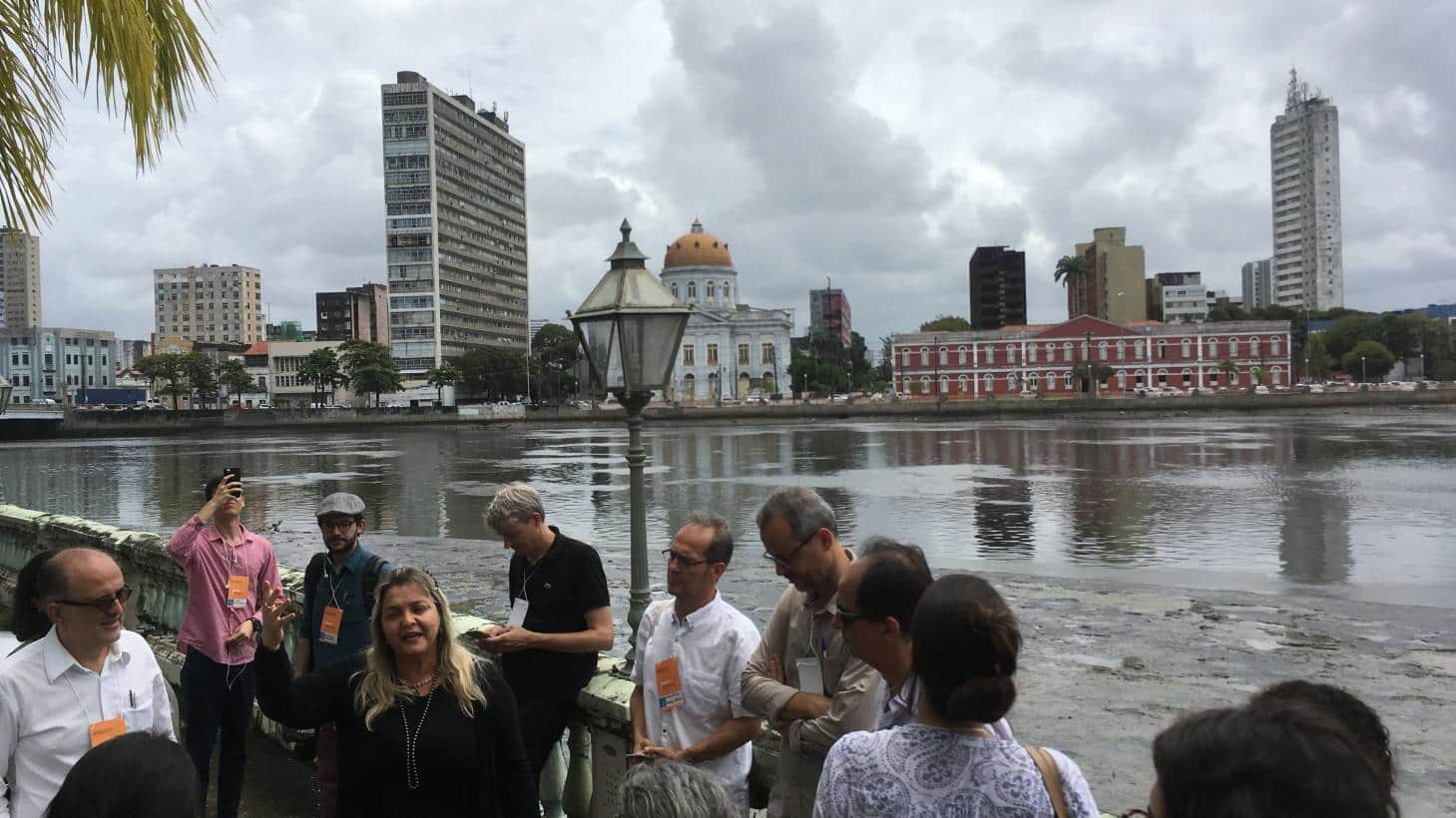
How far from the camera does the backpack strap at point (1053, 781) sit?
6.18 feet

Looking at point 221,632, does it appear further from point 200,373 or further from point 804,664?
point 200,373

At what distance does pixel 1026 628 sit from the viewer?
29.9ft

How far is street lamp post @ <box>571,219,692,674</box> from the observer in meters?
4.90

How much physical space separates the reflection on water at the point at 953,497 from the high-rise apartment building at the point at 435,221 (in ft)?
246

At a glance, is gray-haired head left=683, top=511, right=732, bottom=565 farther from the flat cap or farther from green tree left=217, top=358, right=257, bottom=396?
green tree left=217, top=358, right=257, bottom=396

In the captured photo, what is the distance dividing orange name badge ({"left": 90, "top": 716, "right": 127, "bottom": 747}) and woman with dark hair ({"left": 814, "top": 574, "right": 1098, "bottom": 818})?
211 cm

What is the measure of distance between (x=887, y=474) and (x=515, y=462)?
14625 mm

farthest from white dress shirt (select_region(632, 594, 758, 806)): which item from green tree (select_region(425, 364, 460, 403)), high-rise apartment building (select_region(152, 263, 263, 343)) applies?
high-rise apartment building (select_region(152, 263, 263, 343))

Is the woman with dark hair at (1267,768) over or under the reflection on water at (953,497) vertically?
over

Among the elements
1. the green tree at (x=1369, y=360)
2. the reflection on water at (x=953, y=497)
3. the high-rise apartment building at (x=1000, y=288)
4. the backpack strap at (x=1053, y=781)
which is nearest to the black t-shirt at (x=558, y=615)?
the backpack strap at (x=1053, y=781)

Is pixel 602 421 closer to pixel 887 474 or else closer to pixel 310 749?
pixel 887 474

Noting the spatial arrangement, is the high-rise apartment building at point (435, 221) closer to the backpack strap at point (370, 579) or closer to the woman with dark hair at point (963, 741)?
the backpack strap at point (370, 579)

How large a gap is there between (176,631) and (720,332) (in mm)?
103807

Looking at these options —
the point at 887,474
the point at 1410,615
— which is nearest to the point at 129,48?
the point at 1410,615
